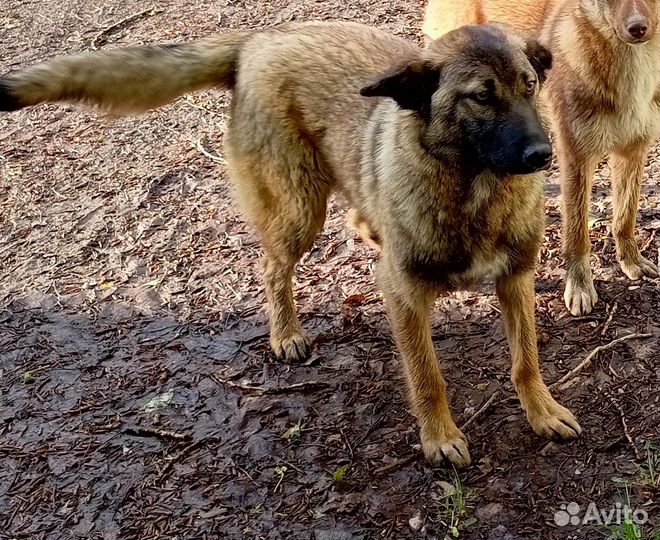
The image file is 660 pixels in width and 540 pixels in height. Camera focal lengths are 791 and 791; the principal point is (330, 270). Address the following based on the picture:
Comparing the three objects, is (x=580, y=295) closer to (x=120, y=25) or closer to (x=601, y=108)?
(x=601, y=108)

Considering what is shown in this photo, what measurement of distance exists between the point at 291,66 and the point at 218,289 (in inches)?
63.2

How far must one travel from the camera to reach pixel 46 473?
12.9 feet

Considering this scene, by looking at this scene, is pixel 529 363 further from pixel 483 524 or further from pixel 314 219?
pixel 314 219

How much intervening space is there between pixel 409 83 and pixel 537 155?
0.59m

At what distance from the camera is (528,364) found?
3.68m

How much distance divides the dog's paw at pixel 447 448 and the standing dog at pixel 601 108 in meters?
1.18

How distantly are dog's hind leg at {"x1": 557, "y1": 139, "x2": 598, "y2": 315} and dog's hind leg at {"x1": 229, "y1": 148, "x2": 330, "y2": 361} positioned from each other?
1.35 meters

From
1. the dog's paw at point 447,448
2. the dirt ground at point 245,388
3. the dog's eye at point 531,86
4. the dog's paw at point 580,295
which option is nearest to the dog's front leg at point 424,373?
the dog's paw at point 447,448

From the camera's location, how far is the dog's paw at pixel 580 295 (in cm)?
433

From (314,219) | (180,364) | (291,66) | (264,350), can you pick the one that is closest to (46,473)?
(180,364)

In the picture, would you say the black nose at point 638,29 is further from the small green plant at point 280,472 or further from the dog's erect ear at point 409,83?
the small green plant at point 280,472

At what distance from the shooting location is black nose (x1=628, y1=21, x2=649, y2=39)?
3922 mm

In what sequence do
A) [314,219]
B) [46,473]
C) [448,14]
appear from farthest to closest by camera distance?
[448,14], [314,219], [46,473]

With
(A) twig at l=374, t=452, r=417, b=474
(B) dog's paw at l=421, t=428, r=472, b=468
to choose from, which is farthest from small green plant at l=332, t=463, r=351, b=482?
(B) dog's paw at l=421, t=428, r=472, b=468
